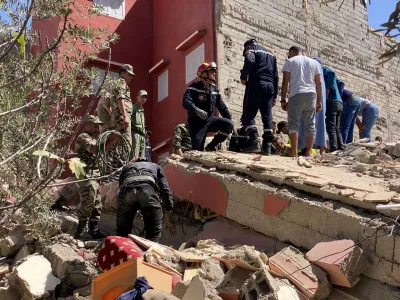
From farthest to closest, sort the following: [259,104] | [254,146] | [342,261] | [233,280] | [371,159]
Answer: [254,146] → [259,104] → [371,159] → [233,280] → [342,261]

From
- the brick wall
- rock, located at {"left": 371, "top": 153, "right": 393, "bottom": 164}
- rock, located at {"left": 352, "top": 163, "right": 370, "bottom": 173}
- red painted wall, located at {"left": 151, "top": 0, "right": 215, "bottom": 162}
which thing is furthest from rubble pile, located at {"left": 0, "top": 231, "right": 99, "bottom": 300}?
red painted wall, located at {"left": 151, "top": 0, "right": 215, "bottom": 162}

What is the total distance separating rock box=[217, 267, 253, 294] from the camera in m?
4.76

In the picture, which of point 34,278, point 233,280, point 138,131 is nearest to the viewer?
point 233,280

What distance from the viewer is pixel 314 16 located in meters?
15.5

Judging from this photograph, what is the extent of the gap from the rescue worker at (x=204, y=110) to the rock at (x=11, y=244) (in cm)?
268

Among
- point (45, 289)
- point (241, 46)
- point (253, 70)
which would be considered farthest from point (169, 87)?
point (45, 289)

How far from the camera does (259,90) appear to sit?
813 centimetres

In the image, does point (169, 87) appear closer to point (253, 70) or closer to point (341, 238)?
point (253, 70)

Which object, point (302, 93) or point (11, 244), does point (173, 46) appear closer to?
point (302, 93)

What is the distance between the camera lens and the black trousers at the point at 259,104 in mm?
8125

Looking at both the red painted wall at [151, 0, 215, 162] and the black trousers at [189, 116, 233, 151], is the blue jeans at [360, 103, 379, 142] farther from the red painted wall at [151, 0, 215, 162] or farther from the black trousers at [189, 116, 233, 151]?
the black trousers at [189, 116, 233, 151]

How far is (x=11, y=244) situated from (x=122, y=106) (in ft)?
8.84

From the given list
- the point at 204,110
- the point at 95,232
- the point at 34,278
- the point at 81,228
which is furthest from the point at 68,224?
the point at 204,110

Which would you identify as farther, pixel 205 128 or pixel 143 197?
pixel 205 128
